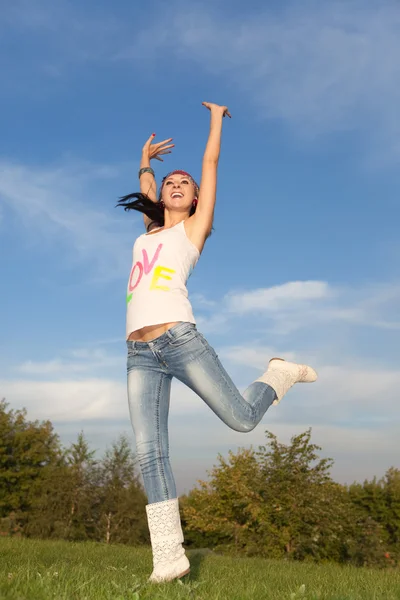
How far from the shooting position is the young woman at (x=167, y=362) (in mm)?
4969

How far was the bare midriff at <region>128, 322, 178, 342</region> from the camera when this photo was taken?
5051mm

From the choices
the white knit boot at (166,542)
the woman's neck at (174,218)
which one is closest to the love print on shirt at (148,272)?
the woman's neck at (174,218)

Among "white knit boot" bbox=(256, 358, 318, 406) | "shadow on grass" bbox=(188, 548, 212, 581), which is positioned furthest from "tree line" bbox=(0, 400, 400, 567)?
"white knit boot" bbox=(256, 358, 318, 406)

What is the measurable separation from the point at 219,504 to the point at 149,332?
133 ft

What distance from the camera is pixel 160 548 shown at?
4992 millimetres

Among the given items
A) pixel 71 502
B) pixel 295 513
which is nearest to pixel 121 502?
pixel 71 502

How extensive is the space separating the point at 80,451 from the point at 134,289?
129 feet

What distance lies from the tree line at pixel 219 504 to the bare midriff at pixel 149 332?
33.1 metres

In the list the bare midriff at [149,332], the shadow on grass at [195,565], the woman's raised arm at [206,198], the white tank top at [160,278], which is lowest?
the shadow on grass at [195,565]

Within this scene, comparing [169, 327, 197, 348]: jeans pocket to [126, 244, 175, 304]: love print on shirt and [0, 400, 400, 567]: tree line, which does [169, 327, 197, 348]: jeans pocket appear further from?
[0, 400, 400, 567]: tree line

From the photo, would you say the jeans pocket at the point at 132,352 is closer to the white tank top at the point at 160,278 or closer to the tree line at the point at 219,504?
the white tank top at the point at 160,278

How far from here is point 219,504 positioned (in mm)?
43188

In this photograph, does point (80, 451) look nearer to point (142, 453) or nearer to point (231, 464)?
point (231, 464)

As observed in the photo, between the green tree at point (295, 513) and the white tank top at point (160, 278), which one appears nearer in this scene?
the white tank top at point (160, 278)
